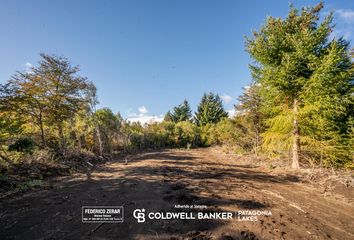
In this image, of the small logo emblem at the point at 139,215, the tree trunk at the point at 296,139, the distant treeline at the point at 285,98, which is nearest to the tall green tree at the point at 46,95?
the distant treeline at the point at 285,98

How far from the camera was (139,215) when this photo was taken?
359 centimetres

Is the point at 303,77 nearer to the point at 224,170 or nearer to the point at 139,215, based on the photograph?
the point at 224,170

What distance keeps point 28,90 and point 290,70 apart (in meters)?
12.4

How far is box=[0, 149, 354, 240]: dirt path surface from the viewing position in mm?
2986

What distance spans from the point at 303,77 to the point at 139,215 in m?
8.83

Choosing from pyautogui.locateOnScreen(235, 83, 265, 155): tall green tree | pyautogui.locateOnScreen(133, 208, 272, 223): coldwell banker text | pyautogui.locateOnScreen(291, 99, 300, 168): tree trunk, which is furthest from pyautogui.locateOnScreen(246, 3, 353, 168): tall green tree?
pyautogui.locateOnScreen(133, 208, 272, 223): coldwell banker text

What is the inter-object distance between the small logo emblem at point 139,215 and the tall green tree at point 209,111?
1491 inches

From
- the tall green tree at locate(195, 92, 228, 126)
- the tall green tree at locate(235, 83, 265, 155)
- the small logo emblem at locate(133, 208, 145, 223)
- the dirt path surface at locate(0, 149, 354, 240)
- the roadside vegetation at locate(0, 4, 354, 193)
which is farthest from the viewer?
the tall green tree at locate(195, 92, 228, 126)

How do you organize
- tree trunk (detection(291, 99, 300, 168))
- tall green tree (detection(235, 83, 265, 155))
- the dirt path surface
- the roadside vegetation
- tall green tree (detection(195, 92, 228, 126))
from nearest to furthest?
the dirt path surface < the roadside vegetation < tree trunk (detection(291, 99, 300, 168)) < tall green tree (detection(235, 83, 265, 155)) < tall green tree (detection(195, 92, 228, 126))

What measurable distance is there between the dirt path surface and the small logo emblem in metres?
0.08

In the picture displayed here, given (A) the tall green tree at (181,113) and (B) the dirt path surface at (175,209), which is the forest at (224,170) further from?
(A) the tall green tree at (181,113)

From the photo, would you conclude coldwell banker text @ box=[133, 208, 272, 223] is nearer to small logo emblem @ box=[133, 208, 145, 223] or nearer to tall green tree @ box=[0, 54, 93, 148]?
small logo emblem @ box=[133, 208, 145, 223]

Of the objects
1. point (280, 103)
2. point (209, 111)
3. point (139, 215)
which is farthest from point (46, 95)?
point (209, 111)

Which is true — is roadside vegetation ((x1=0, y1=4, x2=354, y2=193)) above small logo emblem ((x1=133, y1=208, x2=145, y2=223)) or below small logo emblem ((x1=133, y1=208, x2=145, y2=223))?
above
